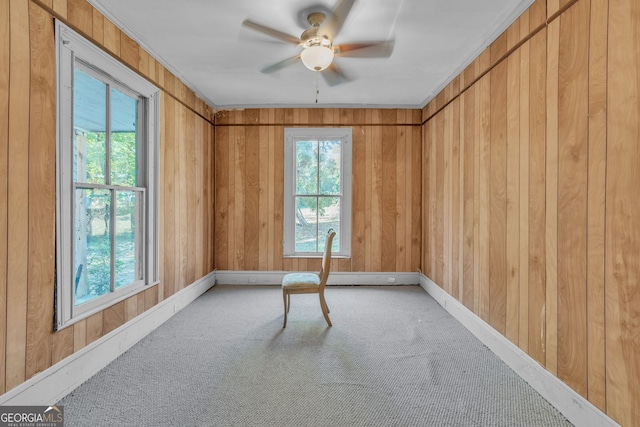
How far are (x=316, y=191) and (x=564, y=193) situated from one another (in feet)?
9.95

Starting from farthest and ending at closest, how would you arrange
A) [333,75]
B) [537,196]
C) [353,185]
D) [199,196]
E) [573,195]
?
[353,185], [199,196], [333,75], [537,196], [573,195]

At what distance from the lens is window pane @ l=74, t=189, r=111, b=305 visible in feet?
6.90

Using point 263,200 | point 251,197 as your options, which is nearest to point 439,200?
point 263,200

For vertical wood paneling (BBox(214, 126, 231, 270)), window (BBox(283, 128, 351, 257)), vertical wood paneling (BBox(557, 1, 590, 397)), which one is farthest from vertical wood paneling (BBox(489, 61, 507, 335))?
vertical wood paneling (BBox(214, 126, 231, 270))

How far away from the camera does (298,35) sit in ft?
7.95

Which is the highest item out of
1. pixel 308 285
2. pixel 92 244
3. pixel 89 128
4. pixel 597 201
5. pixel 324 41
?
pixel 324 41

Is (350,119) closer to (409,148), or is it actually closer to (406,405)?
(409,148)

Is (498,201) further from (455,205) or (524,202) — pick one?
(455,205)

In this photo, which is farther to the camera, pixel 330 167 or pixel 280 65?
pixel 330 167

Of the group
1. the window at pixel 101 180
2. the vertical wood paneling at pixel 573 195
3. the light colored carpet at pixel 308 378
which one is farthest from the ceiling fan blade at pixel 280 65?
the light colored carpet at pixel 308 378

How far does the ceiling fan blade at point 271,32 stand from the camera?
226 centimetres

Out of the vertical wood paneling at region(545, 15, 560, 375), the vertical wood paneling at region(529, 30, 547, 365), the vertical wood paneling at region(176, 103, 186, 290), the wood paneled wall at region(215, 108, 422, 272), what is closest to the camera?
the vertical wood paneling at region(545, 15, 560, 375)

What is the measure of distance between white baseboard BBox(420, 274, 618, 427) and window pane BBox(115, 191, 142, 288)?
3.12 metres

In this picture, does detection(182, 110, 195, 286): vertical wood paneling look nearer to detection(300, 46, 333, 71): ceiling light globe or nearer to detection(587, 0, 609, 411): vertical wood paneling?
detection(300, 46, 333, 71): ceiling light globe
